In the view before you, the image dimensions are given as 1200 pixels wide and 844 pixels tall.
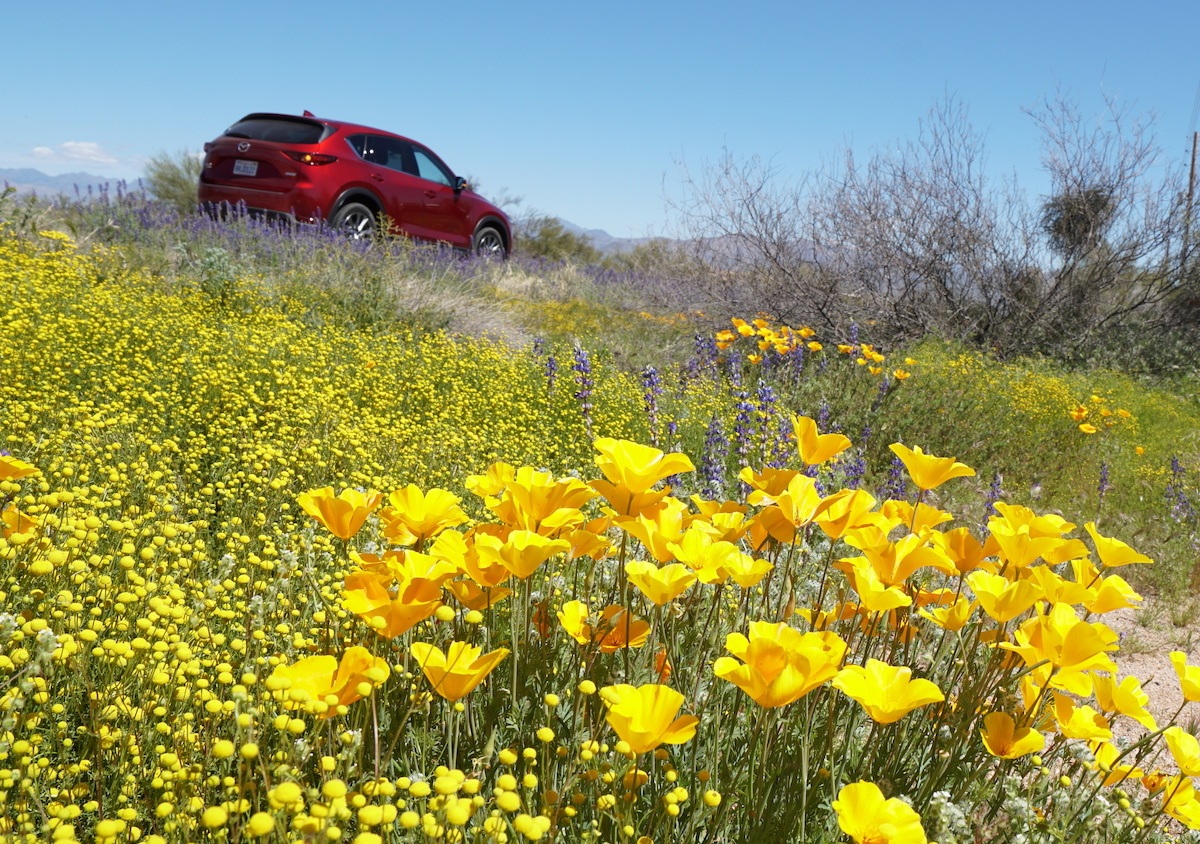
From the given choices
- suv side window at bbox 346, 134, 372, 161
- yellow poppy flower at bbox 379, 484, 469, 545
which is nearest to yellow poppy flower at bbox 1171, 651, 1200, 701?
yellow poppy flower at bbox 379, 484, 469, 545

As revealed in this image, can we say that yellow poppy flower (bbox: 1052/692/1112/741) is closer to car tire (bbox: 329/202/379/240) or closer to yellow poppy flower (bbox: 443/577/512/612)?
yellow poppy flower (bbox: 443/577/512/612)

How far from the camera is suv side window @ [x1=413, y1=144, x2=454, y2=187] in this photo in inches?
445

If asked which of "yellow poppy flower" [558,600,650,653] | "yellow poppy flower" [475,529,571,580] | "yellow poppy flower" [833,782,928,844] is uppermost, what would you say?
"yellow poppy flower" [475,529,571,580]

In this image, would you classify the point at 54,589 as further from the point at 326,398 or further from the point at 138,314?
the point at 138,314

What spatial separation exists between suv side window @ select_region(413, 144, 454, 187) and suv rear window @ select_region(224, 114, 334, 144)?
1.62 meters

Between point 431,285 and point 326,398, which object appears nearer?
point 326,398

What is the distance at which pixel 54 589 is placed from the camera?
2.09 m

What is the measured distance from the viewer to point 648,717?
3.93 feet

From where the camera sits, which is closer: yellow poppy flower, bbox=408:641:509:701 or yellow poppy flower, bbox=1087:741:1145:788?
yellow poppy flower, bbox=408:641:509:701

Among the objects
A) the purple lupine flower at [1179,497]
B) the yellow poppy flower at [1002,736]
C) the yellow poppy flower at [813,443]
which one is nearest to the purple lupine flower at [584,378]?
the yellow poppy flower at [813,443]

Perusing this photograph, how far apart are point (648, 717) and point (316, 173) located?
972 centimetres

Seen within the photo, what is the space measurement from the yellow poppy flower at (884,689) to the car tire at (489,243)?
460 inches

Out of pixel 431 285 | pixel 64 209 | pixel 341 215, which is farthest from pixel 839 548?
pixel 64 209

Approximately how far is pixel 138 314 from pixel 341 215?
4.84m
